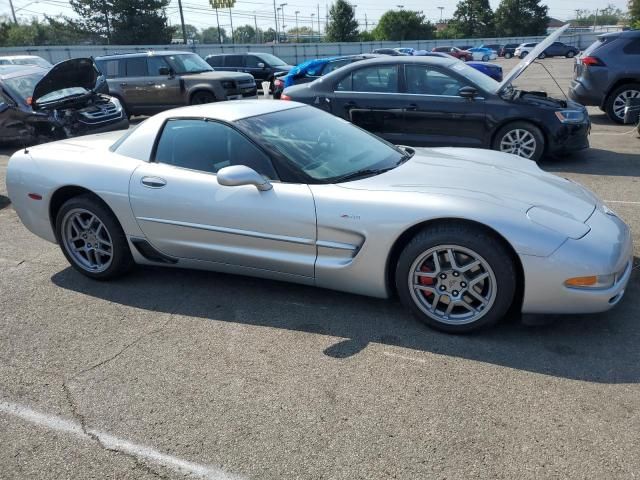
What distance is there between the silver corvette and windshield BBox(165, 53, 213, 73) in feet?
33.0

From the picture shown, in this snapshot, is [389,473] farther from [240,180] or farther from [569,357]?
[240,180]

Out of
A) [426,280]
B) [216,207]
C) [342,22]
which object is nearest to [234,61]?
[216,207]

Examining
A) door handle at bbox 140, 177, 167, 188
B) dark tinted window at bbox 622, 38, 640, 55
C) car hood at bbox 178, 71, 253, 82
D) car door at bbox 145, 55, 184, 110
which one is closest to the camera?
door handle at bbox 140, 177, 167, 188

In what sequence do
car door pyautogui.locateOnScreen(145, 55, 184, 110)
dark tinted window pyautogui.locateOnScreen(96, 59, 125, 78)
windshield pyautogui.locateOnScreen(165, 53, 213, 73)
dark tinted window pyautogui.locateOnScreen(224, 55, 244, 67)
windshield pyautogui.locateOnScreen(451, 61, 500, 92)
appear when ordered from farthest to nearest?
dark tinted window pyautogui.locateOnScreen(224, 55, 244, 67) < dark tinted window pyautogui.locateOnScreen(96, 59, 125, 78) < windshield pyautogui.locateOnScreen(165, 53, 213, 73) < car door pyautogui.locateOnScreen(145, 55, 184, 110) < windshield pyautogui.locateOnScreen(451, 61, 500, 92)

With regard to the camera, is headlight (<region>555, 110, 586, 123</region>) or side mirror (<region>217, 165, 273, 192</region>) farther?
headlight (<region>555, 110, 586, 123</region>)

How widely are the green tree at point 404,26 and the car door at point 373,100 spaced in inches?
3114

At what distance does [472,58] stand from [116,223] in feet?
137

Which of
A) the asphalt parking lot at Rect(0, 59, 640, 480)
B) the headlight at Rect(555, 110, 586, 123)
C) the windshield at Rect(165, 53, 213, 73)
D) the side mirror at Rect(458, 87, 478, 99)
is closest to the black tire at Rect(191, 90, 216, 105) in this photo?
the windshield at Rect(165, 53, 213, 73)

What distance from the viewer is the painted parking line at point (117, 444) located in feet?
7.54

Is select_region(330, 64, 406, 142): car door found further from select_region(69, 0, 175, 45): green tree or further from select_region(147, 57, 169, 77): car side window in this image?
select_region(69, 0, 175, 45): green tree

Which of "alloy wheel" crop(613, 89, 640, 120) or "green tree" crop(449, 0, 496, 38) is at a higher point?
"green tree" crop(449, 0, 496, 38)

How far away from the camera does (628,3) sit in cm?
4428

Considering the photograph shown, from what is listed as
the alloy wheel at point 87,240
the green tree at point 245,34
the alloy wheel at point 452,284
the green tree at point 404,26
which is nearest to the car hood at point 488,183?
the alloy wheel at point 452,284

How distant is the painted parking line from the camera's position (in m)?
2.30
